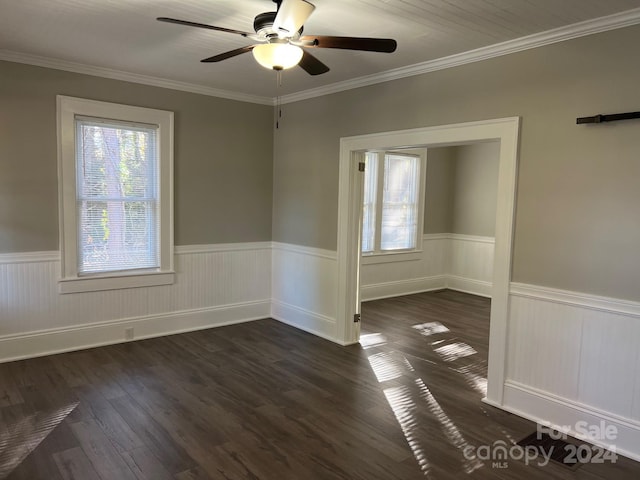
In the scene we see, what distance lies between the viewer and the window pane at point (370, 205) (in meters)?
6.73

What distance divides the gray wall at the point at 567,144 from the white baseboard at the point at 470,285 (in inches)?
162

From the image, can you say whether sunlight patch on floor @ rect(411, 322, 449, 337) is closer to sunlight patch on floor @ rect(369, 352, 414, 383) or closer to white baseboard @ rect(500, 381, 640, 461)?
sunlight patch on floor @ rect(369, 352, 414, 383)

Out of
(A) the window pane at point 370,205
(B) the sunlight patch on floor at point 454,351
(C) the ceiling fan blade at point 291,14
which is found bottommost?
(B) the sunlight patch on floor at point 454,351

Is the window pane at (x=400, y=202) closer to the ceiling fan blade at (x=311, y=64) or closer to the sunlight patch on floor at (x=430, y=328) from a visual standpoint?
the sunlight patch on floor at (x=430, y=328)

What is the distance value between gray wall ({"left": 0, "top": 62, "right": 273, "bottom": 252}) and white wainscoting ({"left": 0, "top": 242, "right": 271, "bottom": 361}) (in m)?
0.20

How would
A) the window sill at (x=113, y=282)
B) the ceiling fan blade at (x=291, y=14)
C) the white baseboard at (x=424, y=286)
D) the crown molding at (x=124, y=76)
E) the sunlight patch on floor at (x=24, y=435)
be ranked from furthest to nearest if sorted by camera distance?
1. the white baseboard at (x=424, y=286)
2. the window sill at (x=113, y=282)
3. the crown molding at (x=124, y=76)
4. the sunlight patch on floor at (x=24, y=435)
5. the ceiling fan blade at (x=291, y=14)

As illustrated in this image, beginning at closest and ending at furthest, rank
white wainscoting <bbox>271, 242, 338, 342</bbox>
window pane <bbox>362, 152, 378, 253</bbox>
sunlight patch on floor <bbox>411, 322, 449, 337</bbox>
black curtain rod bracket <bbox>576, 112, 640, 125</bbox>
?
black curtain rod bracket <bbox>576, 112, 640, 125</bbox> → white wainscoting <bbox>271, 242, 338, 342</bbox> → sunlight patch on floor <bbox>411, 322, 449, 337</bbox> → window pane <bbox>362, 152, 378, 253</bbox>

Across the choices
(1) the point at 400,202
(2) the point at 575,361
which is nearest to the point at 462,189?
(1) the point at 400,202

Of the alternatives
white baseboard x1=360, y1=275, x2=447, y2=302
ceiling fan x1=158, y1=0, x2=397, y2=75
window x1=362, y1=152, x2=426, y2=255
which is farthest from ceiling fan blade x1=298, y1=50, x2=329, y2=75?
white baseboard x1=360, y1=275, x2=447, y2=302

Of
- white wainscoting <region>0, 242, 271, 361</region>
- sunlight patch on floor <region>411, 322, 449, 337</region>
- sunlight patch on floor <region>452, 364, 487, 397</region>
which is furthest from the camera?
sunlight patch on floor <region>411, 322, 449, 337</region>

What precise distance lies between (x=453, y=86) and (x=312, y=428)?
2791 mm

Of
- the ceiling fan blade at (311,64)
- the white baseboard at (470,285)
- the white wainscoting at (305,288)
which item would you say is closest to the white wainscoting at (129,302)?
the white wainscoting at (305,288)

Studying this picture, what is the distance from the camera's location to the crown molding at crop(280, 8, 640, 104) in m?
2.74

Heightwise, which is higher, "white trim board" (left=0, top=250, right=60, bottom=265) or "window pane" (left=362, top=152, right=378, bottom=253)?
"window pane" (left=362, top=152, right=378, bottom=253)
